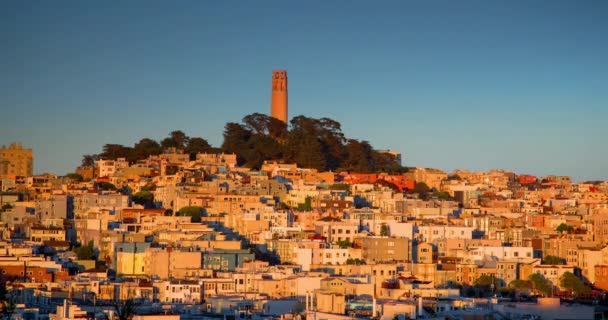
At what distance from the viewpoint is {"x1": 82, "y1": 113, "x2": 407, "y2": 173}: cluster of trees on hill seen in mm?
68875

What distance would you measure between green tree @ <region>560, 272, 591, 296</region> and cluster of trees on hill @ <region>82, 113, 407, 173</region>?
77.2 feet

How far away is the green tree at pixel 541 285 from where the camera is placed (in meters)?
45.2

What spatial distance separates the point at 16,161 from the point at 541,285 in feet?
111

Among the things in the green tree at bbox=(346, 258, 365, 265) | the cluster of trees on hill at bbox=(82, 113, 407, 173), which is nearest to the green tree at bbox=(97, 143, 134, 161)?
the cluster of trees on hill at bbox=(82, 113, 407, 173)

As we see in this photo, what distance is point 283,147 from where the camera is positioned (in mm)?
70250

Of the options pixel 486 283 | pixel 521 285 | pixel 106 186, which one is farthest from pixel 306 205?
pixel 521 285

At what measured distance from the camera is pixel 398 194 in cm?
6319

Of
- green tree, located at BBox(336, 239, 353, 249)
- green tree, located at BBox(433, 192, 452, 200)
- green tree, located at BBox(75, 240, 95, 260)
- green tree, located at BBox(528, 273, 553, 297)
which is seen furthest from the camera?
green tree, located at BBox(433, 192, 452, 200)

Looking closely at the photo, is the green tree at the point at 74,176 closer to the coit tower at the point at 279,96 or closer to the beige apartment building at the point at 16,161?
the beige apartment building at the point at 16,161

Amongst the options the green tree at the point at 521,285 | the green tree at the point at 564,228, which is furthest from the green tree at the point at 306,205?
the green tree at the point at 521,285

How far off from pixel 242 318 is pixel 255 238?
1584 centimetres

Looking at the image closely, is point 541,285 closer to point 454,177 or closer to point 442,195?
point 442,195

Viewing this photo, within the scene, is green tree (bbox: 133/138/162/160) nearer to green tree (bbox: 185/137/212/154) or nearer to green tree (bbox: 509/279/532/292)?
green tree (bbox: 185/137/212/154)

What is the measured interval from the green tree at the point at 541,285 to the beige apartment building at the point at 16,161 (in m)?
31.8
